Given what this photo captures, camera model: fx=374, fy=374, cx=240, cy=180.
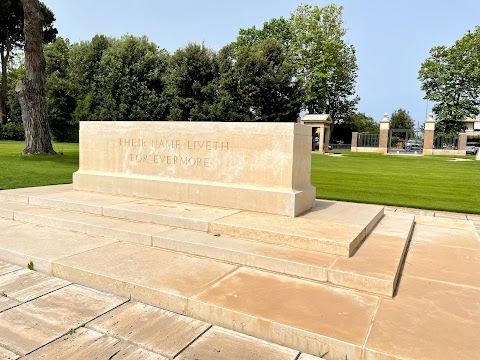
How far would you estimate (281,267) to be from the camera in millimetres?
3777

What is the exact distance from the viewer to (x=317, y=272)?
360 cm

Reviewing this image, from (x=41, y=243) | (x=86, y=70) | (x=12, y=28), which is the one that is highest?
(x=12, y=28)

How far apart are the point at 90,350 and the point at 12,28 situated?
143 feet

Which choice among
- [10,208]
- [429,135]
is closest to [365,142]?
[429,135]

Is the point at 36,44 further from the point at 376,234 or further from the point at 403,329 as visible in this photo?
the point at 403,329

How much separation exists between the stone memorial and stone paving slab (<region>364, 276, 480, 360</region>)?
2.25m

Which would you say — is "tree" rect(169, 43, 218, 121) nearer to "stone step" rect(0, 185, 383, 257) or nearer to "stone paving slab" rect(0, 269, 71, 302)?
"stone step" rect(0, 185, 383, 257)

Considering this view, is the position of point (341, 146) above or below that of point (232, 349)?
above

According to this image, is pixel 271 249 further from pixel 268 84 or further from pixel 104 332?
pixel 268 84

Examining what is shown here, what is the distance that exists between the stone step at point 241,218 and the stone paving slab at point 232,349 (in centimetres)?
163

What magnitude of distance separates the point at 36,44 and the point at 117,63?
65.3 feet

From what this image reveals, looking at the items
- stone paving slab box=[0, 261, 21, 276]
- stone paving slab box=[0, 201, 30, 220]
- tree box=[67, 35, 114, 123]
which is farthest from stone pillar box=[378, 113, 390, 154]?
stone paving slab box=[0, 261, 21, 276]

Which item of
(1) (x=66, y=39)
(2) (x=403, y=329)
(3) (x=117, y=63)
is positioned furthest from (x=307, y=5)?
(2) (x=403, y=329)

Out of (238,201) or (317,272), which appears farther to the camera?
(238,201)
